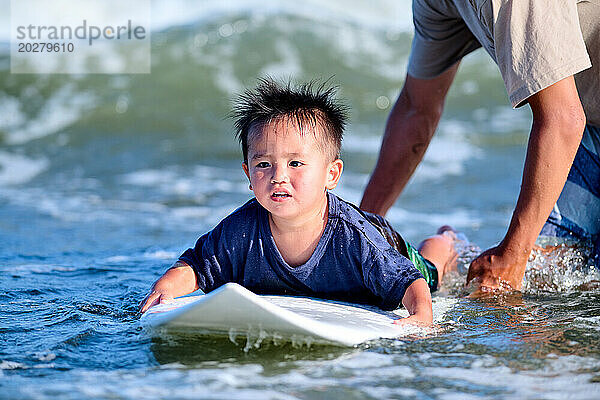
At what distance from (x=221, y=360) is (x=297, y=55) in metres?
8.61

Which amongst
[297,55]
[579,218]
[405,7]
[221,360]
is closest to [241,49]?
[297,55]

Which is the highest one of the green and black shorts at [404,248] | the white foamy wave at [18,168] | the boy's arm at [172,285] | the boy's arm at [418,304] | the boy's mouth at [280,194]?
the white foamy wave at [18,168]

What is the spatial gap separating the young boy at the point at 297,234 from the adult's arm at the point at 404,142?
0.88m

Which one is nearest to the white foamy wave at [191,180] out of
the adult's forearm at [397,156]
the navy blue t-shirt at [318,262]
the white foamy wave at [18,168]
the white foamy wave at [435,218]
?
the white foamy wave at [18,168]

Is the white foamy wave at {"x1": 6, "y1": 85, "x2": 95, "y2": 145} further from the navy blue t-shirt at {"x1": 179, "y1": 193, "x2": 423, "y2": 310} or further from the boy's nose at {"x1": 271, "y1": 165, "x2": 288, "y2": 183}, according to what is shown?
the boy's nose at {"x1": 271, "y1": 165, "x2": 288, "y2": 183}

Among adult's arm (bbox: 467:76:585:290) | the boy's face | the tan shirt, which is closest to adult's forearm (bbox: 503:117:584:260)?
adult's arm (bbox: 467:76:585:290)

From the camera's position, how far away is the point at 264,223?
265cm

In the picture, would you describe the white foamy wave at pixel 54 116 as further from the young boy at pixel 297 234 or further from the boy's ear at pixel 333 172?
the boy's ear at pixel 333 172

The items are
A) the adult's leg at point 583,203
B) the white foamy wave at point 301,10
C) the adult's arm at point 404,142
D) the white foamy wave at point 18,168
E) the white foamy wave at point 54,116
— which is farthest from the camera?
the white foamy wave at point 301,10

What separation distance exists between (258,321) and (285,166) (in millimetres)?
540

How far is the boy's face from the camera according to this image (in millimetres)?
2449

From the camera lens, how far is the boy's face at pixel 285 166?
2449 mm

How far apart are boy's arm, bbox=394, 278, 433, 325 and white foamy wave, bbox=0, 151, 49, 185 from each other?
5.06m

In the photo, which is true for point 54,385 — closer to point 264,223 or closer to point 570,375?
point 264,223
